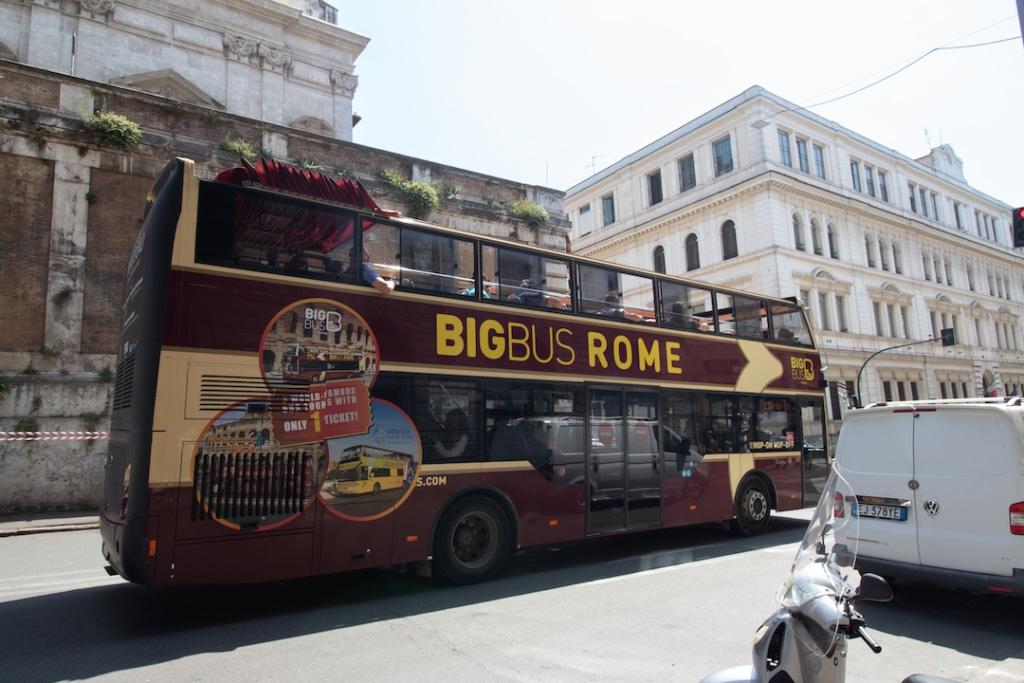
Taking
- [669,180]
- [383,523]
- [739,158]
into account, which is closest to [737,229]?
[739,158]

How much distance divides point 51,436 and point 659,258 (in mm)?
34964

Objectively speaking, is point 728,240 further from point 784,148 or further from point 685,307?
point 685,307

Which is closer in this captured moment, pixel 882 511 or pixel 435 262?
pixel 882 511

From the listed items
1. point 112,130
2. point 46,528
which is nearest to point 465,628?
point 46,528

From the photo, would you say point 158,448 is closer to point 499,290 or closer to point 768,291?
point 499,290

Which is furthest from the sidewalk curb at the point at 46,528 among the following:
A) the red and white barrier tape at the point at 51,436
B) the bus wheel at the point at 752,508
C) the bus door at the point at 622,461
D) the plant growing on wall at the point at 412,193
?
the bus wheel at the point at 752,508

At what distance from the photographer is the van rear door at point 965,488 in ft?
18.1

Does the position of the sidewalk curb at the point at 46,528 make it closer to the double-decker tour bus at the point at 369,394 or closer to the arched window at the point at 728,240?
the double-decker tour bus at the point at 369,394

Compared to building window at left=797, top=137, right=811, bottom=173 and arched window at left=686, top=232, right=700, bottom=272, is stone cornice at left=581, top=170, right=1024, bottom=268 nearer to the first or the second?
arched window at left=686, top=232, right=700, bottom=272

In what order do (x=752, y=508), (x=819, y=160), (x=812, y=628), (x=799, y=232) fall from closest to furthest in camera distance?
(x=812, y=628) → (x=752, y=508) → (x=799, y=232) → (x=819, y=160)

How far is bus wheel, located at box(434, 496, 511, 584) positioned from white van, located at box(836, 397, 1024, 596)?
3.78 meters

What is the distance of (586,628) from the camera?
5508mm

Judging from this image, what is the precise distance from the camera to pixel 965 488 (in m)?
5.73

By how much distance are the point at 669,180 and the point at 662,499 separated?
3575cm
